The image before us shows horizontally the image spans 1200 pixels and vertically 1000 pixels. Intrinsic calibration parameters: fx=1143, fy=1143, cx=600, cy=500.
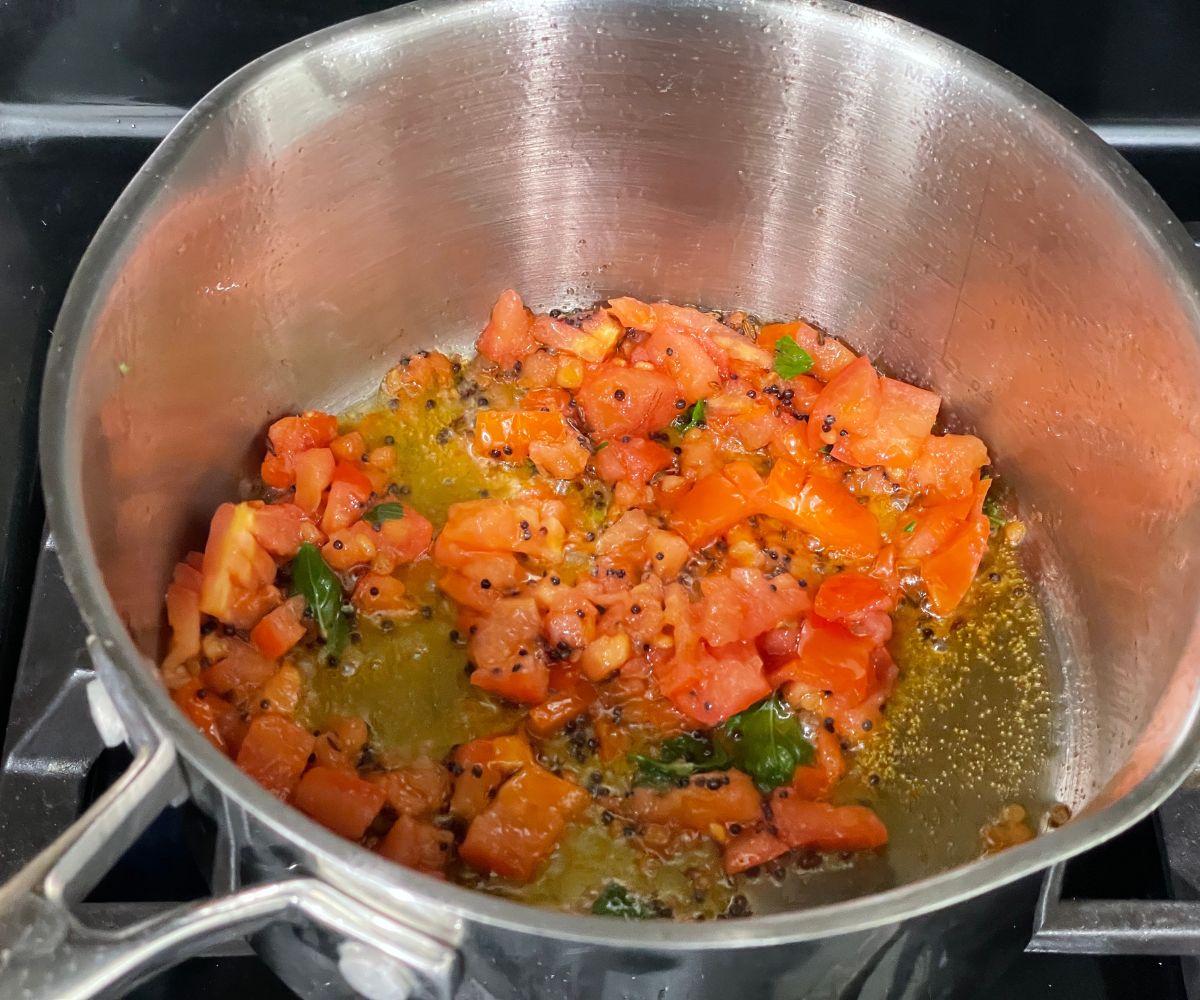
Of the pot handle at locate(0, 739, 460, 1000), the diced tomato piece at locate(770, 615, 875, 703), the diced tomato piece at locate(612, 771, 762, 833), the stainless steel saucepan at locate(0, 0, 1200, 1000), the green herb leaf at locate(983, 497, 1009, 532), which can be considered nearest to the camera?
the pot handle at locate(0, 739, 460, 1000)

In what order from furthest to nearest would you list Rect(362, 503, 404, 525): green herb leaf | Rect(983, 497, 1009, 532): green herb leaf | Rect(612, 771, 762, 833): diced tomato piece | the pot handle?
Rect(983, 497, 1009, 532): green herb leaf → Rect(362, 503, 404, 525): green herb leaf → Rect(612, 771, 762, 833): diced tomato piece → the pot handle

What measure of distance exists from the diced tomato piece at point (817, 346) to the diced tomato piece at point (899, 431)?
0.37ft

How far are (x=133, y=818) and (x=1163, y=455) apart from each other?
1.23 m

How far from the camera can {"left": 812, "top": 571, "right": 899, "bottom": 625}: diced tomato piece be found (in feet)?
5.32

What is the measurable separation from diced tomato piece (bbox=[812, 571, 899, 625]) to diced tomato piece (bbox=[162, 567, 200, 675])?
850mm

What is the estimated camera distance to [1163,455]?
4.68 ft

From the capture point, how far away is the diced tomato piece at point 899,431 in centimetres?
177

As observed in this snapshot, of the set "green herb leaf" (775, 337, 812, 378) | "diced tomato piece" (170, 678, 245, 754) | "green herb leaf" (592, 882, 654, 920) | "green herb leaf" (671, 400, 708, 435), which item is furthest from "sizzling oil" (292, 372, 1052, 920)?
"green herb leaf" (775, 337, 812, 378)

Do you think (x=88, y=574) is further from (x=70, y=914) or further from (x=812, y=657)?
(x=812, y=657)

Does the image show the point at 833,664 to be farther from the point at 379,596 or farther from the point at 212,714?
the point at 212,714

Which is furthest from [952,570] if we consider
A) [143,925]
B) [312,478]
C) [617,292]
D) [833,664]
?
[143,925]

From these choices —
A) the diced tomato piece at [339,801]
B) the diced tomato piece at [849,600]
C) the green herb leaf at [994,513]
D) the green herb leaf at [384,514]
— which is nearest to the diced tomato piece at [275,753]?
the diced tomato piece at [339,801]

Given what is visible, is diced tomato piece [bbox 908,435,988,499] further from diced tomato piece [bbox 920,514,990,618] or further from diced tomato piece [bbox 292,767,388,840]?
diced tomato piece [bbox 292,767,388,840]

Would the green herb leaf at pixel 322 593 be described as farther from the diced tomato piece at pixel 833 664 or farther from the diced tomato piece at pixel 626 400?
the diced tomato piece at pixel 833 664
